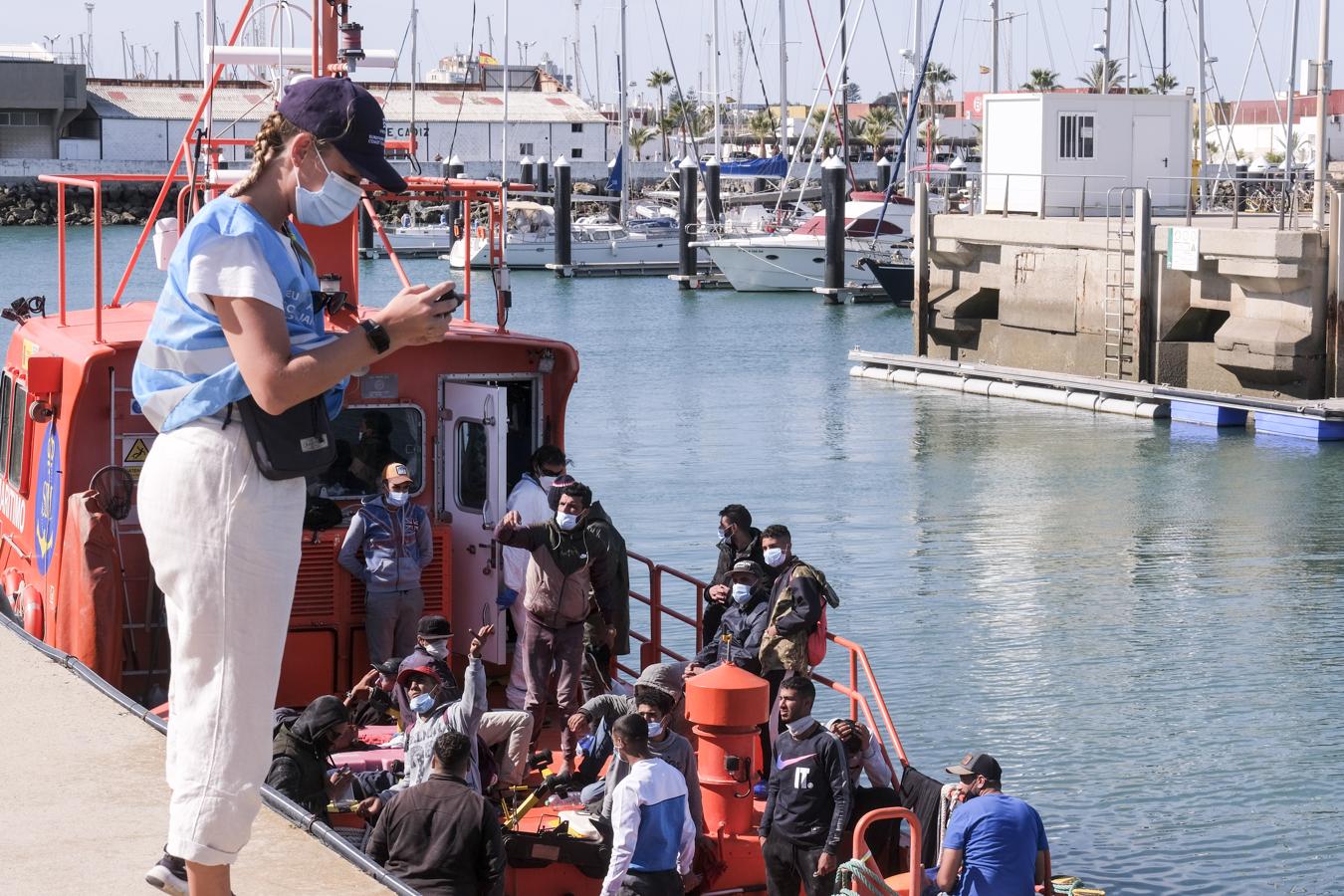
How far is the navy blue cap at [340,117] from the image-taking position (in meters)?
3.76

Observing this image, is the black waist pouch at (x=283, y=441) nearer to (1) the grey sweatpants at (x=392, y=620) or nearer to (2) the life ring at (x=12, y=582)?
(1) the grey sweatpants at (x=392, y=620)

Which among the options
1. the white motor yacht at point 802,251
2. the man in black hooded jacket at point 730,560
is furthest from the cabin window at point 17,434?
the white motor yacht at point 802,251

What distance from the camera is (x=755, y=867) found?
9.27 meters

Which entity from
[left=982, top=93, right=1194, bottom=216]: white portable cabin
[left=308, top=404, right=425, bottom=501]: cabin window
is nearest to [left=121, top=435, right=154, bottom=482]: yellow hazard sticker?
[left=308, top=404, right=425, bottom=501]: cabin window

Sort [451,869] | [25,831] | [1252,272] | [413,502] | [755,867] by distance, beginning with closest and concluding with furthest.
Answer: [25,831] < [451,869] < [755,867] < [413,502] < [1252,272]

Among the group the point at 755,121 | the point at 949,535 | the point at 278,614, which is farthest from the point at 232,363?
the point at 755,121

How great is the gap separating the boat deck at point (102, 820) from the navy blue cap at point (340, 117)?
252cm

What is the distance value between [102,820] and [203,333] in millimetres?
2908

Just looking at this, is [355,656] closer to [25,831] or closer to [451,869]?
[451,869]

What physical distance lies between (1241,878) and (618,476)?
696 inches

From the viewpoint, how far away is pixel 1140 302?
35688mm

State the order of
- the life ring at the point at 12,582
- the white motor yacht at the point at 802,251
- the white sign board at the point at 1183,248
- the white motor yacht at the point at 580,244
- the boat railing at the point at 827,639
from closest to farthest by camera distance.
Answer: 1. the boat railing at the point at 827,639
2. the life ring at the point at 12,582
3. the white sign board at the point at 1183,248
4. the white motor yacht at the point at 802,251
5. the white motor yacht at the point at 580,244

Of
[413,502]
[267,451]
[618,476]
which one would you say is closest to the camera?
[267,451]

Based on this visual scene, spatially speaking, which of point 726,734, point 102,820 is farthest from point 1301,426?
point 102,820
